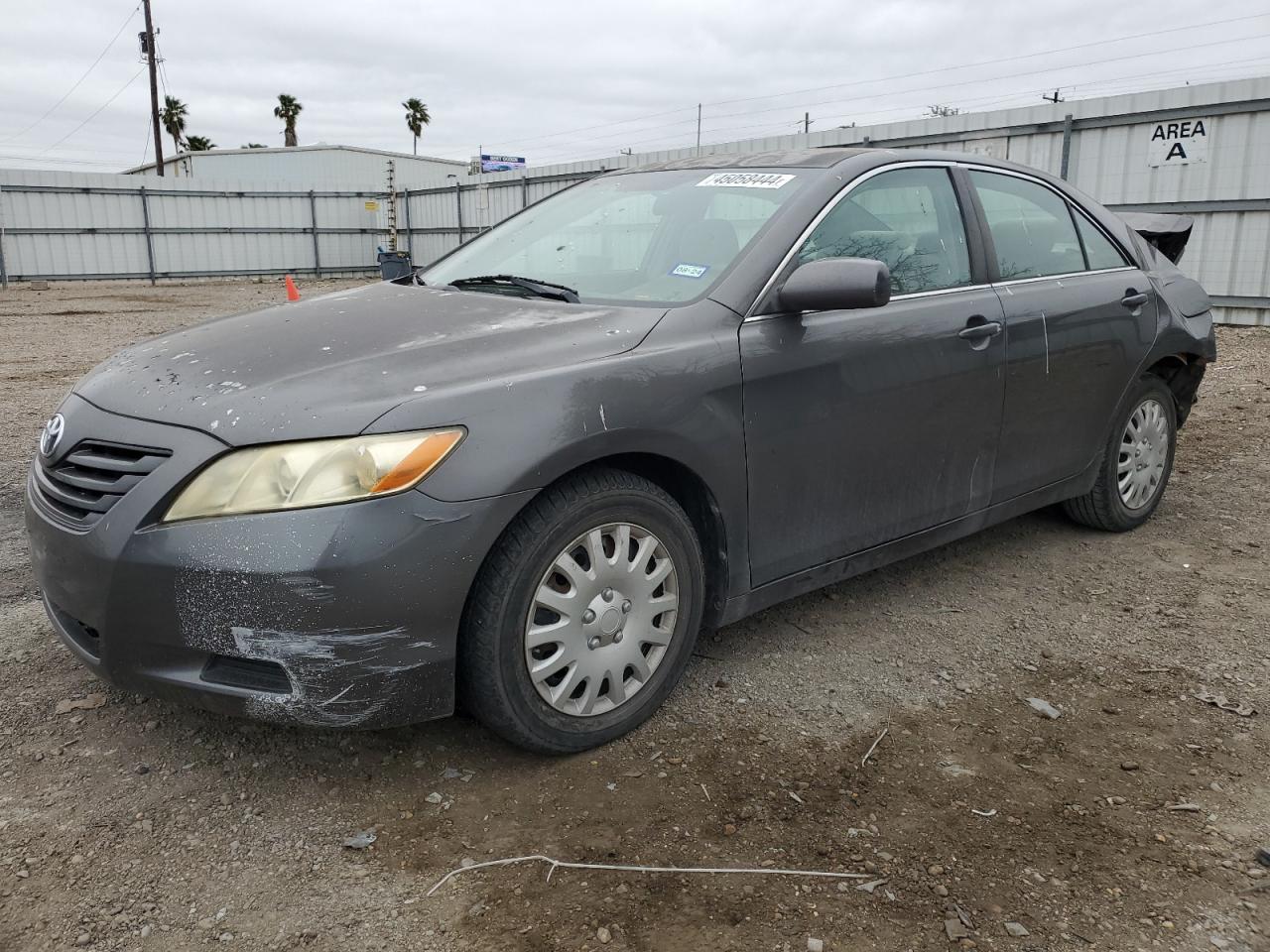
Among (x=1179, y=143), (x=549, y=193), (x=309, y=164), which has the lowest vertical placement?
(x=549, y=193)

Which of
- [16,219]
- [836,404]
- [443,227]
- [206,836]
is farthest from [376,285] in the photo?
[16,219]

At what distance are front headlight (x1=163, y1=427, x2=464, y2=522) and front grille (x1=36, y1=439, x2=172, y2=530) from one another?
17cm

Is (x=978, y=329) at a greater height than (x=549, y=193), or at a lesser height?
lesser

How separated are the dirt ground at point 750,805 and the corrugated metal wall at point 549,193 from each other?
309cm

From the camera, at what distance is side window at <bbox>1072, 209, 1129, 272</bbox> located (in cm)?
422

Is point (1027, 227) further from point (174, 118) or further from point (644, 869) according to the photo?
point (174, 118)

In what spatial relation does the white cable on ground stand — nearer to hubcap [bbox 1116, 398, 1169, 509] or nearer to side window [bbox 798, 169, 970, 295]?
side window [bbox 798, 169, 970, 295]

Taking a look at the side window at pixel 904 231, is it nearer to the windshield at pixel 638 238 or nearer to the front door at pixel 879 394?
the front door at pixel 879 394

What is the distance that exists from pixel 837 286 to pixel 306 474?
153 cm

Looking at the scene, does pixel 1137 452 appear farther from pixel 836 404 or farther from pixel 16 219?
pixel 16 219

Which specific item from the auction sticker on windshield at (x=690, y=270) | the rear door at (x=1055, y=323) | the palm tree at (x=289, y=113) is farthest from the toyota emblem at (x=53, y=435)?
the palm tree at (x=289, y=113)

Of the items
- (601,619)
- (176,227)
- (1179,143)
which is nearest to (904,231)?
(601,619)

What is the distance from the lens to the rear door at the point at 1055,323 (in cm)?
373

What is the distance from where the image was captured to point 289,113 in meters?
62.5
